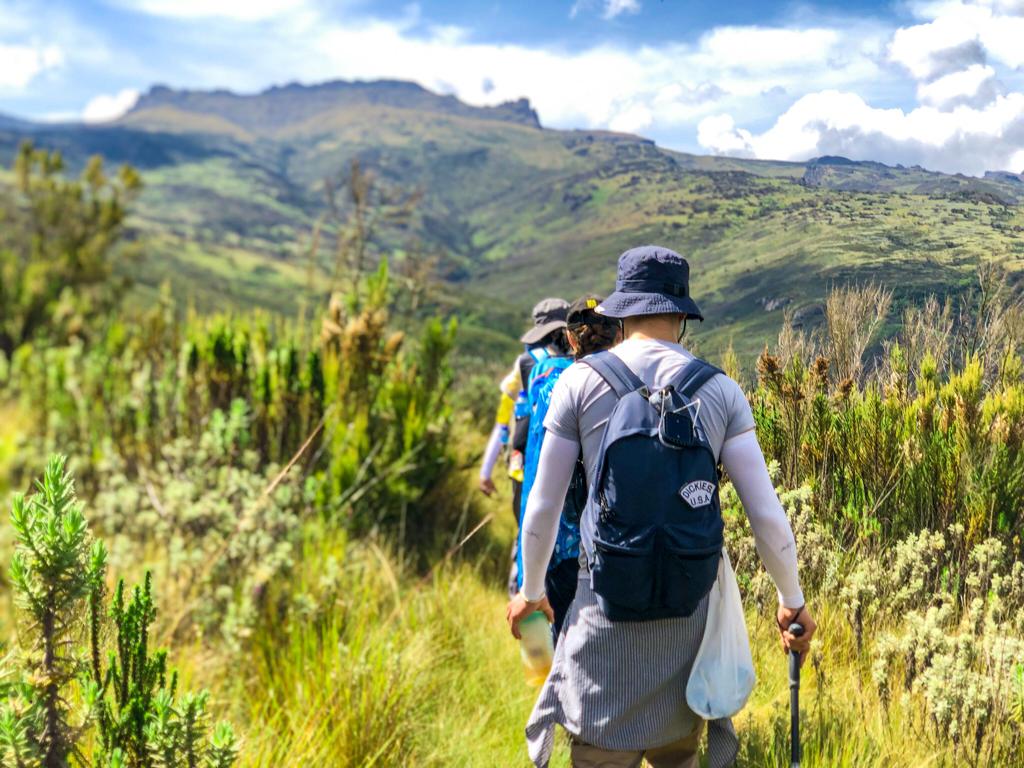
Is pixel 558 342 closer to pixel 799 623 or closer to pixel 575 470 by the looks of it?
pixel 575 470

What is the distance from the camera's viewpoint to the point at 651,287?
1822 mm

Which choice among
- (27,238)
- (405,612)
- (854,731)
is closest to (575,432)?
(854,731)

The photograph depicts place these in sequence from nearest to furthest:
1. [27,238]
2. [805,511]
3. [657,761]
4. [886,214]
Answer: [657,761] < [805,511] < [886,214] < [27,238]

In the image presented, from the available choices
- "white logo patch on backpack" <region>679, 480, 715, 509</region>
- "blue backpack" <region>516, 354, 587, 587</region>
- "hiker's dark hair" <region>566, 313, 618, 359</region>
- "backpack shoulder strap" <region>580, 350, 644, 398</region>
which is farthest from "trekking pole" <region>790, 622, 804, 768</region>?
"hiker's dark hair" <region>566, 313, 618, 359</region>

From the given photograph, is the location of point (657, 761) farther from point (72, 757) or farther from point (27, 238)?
point (27, 238)

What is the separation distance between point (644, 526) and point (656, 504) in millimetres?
57

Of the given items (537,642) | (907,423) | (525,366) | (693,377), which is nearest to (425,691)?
(537,642)

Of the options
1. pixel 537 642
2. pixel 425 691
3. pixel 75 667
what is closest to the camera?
pixel 75 667

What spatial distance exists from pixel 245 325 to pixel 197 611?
2979mm

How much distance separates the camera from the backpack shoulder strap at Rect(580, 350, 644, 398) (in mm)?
1718

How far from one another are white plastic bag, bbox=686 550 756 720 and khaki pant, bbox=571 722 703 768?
7.6 inches

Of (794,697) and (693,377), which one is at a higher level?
(693,377)

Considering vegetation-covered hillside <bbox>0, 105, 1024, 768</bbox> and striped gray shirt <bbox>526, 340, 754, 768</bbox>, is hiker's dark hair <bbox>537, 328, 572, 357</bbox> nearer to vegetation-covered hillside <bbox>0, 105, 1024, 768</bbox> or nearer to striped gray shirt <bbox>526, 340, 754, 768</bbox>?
vegetation-covered hillside <bbox>0, 105, 1024, 768</bbox>

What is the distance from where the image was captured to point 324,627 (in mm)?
3152
